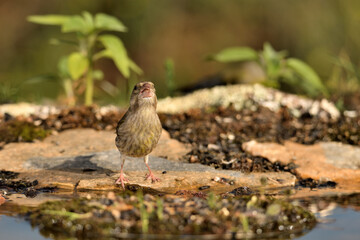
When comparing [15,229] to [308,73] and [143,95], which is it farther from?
[308,73]

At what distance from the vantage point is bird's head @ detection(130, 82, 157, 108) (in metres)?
5.91

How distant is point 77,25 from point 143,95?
3.12 m

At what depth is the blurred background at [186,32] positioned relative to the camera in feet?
44.2

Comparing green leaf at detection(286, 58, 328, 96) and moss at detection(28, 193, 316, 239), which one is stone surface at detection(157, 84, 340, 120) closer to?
green leaf at detection(286, 58, 328, 96)

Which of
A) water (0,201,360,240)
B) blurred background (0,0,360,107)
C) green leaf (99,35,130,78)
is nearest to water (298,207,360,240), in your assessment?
water (0,201,360,240)

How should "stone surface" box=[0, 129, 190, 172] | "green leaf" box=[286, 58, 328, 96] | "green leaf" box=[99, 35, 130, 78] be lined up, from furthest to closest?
"green leaf" box=[286, 58, 328, 96] < "green leaf" box=[99, 35, 130, 78] < "stone surface" box=[0, 129, 190, 172]

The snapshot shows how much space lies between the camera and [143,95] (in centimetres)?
593

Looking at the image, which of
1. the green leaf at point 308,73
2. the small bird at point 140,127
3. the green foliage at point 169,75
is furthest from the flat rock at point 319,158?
the green foliage at point 169,75

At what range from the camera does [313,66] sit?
1349 cm

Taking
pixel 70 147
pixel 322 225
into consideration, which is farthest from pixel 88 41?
pixel 322 225

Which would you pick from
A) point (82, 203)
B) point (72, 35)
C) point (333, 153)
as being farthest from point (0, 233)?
point (72, 35)

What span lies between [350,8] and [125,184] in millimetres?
9239

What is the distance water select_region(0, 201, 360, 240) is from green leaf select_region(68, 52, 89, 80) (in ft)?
12.3

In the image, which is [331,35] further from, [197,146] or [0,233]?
[0,233]
